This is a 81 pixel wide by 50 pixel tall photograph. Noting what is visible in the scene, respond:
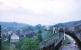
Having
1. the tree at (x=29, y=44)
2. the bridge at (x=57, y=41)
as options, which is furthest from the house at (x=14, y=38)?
the bridge at (x=57, y=41)

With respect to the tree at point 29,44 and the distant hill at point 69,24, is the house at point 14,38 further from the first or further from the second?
the distant hill at point 69,24

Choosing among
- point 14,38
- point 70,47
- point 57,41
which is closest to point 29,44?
point 14,38

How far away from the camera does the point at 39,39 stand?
2.10 meters

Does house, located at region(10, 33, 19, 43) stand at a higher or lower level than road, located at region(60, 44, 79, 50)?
higher

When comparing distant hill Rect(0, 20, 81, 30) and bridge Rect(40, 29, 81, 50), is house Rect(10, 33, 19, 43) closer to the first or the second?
distant hill Rect(0, 20, 81, 30)

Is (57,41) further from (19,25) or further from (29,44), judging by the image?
(19,25)

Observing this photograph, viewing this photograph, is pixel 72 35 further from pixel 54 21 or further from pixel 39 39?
pixel 39 39

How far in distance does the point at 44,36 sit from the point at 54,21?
24cm

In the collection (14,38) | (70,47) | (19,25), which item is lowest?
Answer: (70,47)

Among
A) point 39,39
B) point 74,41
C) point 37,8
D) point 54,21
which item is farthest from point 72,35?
point 37,8

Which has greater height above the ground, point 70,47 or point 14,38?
point 14,38

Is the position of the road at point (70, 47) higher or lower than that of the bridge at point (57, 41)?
lower

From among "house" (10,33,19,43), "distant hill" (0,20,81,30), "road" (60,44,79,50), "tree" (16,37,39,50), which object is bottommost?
"road" (60,44,79,50)

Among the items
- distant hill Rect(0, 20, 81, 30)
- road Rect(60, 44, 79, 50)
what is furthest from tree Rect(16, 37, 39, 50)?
road Rect(60, 44, 79, 50)
